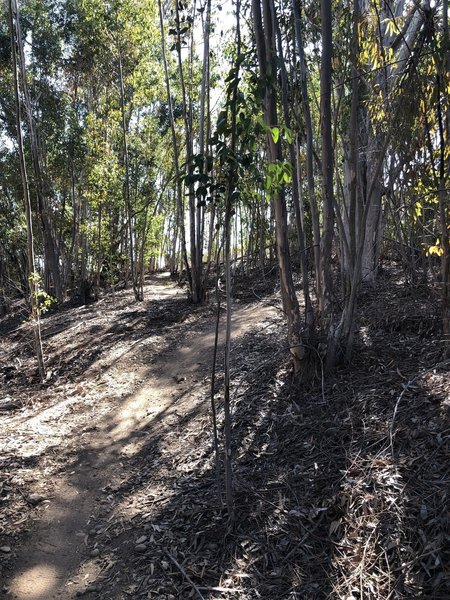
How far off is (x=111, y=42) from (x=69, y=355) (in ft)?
27.7

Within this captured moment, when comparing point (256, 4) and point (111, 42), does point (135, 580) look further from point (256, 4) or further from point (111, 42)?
point (111, 42)

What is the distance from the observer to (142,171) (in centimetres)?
1369

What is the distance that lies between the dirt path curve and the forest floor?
0.02m

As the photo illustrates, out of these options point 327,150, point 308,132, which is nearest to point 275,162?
point 327,150

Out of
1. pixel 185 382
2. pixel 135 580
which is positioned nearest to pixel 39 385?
pixel 185 382

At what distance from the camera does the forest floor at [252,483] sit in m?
2.90

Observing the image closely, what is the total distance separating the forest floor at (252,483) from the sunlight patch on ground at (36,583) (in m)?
0.01

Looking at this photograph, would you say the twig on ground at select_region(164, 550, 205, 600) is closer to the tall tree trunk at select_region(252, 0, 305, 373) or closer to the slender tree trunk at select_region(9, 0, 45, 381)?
the tall tree trunk at select_region(252, 0, 305, 373)

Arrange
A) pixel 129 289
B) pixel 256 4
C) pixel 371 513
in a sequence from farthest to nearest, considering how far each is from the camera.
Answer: pixel 129 289, pixel 256 4, pixel 371 513

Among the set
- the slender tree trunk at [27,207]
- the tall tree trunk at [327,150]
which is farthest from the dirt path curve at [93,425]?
the tall tree trunk at [327,150]

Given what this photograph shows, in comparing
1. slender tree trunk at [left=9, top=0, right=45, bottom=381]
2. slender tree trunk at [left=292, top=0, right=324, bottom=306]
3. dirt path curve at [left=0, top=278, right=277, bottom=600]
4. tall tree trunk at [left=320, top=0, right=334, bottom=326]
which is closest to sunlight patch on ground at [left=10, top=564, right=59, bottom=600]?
dirt path curve at [left=0, top=278, right=277, bottom=600]

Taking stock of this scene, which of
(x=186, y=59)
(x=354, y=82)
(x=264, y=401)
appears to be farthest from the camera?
(x=186, y=59)

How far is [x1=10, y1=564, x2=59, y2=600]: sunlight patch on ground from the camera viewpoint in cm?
315

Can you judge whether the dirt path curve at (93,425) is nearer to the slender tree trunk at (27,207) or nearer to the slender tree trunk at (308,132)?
the slender tree trunk at (27,207)
